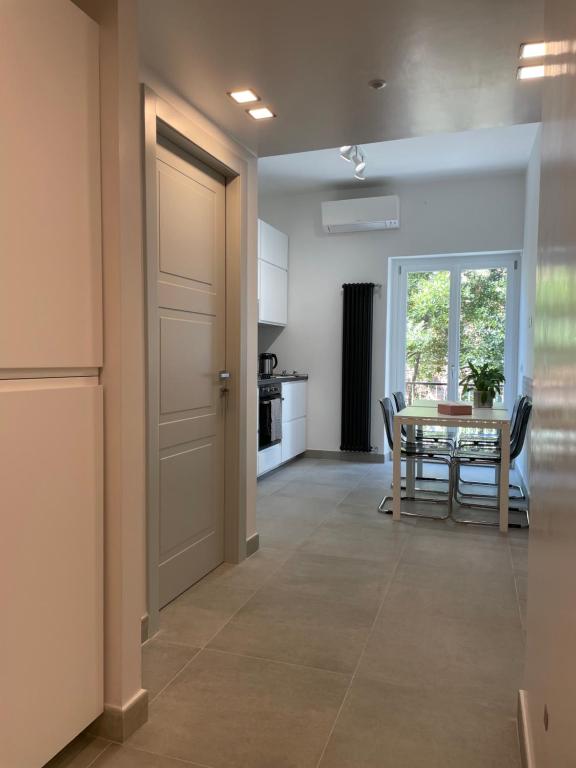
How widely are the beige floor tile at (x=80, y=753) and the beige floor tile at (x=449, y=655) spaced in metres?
0.96

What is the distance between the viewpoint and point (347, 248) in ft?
21.7

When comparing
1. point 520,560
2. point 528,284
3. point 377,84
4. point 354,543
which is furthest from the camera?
point 528,284

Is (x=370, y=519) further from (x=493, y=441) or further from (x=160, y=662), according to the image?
(x=160, y=662)

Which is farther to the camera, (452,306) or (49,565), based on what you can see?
(452,306)

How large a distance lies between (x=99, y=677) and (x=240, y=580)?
1.35 metres

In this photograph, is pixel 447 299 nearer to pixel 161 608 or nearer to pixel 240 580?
pixel 240 580

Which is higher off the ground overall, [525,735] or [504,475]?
[504,475]

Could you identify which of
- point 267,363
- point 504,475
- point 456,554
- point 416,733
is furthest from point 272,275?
point 416,733

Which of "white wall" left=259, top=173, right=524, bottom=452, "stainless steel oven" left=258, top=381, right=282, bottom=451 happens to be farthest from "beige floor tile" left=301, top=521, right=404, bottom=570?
"white wall" left=259, top=173, right=524, bottom=452

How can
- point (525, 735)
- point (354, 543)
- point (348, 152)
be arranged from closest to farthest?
point (525, 735), point (354, 543), point (348, 152)

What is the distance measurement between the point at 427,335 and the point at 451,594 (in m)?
4.21

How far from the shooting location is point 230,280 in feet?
10.4

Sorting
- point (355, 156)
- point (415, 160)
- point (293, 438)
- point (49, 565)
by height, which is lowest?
point (293, 438)

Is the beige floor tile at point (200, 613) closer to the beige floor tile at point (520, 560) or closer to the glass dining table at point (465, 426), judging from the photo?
the beige floor tile at point (520, 560)
